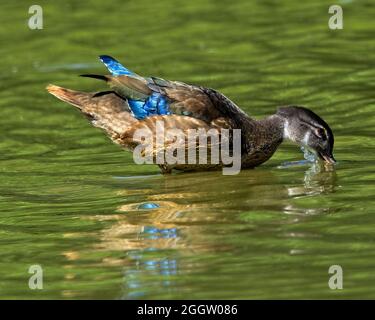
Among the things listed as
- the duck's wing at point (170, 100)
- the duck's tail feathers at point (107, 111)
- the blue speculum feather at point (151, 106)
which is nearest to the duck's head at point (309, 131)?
the duck's wing at point (170, 100)

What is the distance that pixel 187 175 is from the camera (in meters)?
12.8

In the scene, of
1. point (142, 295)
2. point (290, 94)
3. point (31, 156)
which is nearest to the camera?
point (142, 295)

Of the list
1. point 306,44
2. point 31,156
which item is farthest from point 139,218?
point 306,44

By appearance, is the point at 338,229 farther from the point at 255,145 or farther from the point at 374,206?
the point at 255,145

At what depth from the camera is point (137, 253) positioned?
969 centimetres

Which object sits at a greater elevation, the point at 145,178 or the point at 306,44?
the point at 306,44

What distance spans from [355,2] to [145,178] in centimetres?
826

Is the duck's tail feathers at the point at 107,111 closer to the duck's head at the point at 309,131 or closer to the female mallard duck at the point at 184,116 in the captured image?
the female mallard duck at the point at 184,116

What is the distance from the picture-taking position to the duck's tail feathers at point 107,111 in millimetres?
12859

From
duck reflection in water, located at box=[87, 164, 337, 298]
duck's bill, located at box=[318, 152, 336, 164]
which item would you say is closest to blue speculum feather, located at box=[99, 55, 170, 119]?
duck reflection in water, located at box=[87, 164, 337, 298]

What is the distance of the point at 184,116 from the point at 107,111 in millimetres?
920

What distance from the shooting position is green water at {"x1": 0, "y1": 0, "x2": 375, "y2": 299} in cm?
912

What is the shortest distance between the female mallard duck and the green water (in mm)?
296

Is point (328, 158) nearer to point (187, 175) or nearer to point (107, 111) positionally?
point (187, 175)
